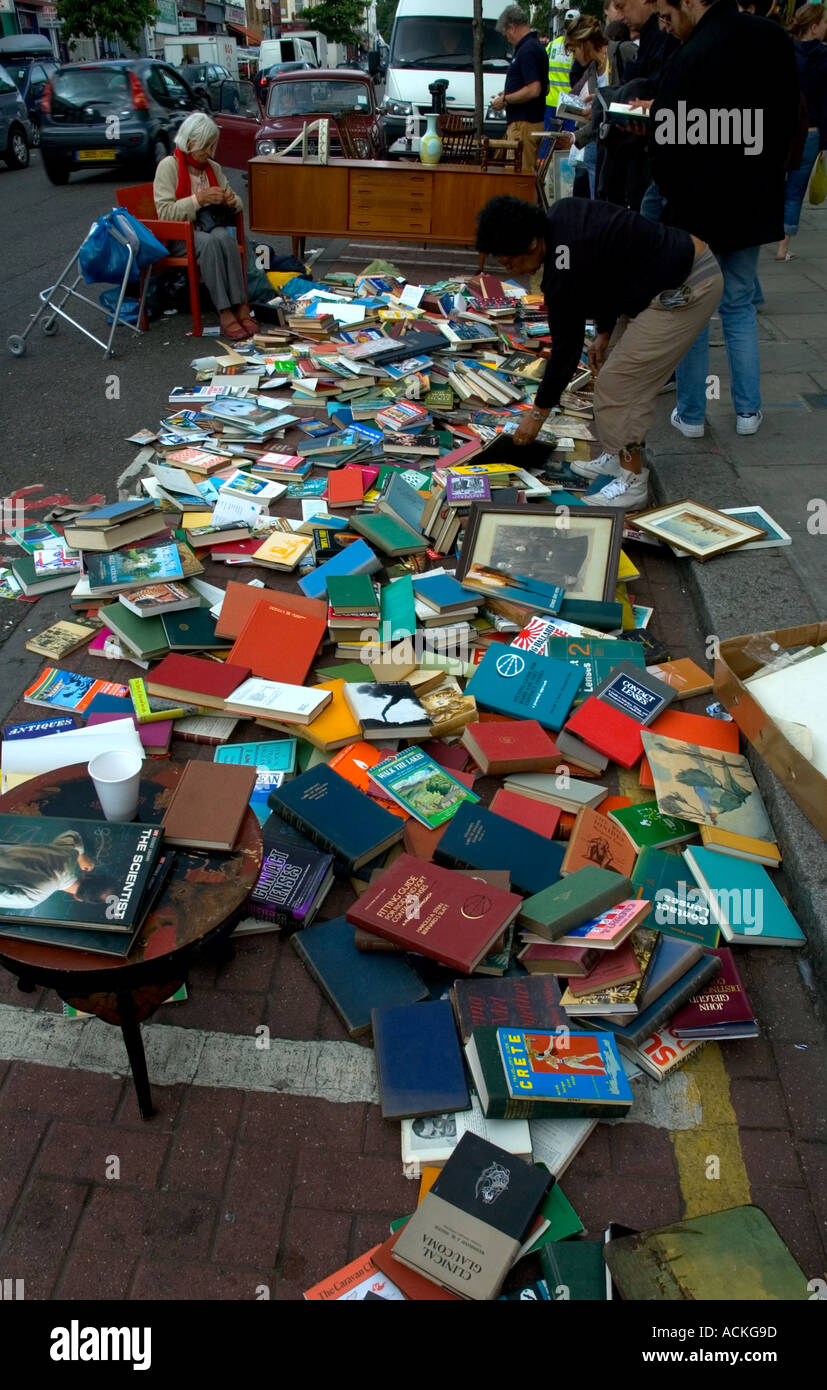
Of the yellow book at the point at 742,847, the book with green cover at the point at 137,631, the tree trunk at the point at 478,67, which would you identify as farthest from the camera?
the tree trunk at the point at 478,67

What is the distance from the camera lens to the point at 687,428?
5078mm

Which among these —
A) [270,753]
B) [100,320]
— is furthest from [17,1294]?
[100,320]

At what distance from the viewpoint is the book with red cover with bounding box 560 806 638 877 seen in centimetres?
262

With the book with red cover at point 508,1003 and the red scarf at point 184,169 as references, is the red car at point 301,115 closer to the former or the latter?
the red scarf at point 184,169

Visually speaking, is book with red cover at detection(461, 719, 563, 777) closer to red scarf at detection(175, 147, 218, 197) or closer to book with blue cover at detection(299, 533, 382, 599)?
book with blue cover at detection(299, 533, 382, 599)

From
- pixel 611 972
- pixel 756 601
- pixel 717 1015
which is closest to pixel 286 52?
pixel 756 601

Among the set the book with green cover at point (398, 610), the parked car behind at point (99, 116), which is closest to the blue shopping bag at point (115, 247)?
the book with green cover at point (398, 610)

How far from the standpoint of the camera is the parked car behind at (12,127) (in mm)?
15076

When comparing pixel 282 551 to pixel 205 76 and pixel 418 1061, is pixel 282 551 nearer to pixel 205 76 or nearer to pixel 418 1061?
pixel 418 1061

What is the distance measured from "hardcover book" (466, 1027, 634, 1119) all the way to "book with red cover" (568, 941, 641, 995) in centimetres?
12

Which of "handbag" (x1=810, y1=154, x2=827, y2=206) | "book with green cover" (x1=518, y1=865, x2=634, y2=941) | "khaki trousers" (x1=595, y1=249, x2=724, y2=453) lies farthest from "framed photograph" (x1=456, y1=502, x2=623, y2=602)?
"handbag" (x1=810, y1=154, x2=827, y2=206)

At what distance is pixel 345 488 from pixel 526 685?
2.00 m

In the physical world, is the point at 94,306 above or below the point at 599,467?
above

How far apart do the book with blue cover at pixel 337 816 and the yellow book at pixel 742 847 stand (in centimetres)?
96
